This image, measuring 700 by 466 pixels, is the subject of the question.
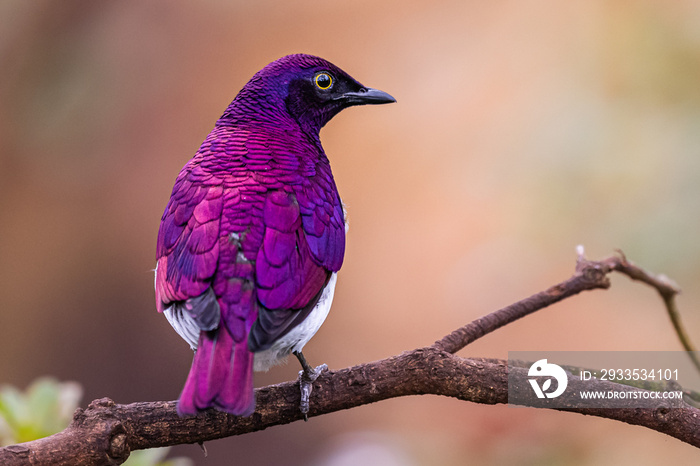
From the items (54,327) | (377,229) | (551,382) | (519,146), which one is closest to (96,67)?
(54,327)

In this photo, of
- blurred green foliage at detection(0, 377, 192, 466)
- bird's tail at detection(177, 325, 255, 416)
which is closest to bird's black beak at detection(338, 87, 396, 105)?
bird's tail at detection(177, 325, 255, 416)

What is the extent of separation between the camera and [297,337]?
2215 mm

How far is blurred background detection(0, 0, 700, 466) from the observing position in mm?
4988

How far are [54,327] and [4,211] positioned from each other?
89 centimetres

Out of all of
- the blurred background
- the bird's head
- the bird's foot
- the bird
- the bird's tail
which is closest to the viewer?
the bird's tail

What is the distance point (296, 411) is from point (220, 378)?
359mm

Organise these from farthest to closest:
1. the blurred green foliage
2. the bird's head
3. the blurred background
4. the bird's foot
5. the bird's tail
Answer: the blurred background < the bird's head < the blurred green foliage < the bird's foot < the bird's tail

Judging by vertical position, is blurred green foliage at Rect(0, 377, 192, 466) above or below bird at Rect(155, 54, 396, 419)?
below

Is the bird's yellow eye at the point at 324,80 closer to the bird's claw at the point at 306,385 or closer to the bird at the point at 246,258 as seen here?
the bird at the point at 246,258

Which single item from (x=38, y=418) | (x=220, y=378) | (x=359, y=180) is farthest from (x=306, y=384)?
(x=359, y=180)

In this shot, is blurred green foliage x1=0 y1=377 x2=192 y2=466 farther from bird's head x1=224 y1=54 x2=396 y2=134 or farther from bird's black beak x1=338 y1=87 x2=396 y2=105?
bird's black beak x1=338 y1=87 x2=396 y2=105

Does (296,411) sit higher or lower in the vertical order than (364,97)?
lower

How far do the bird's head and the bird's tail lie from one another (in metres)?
1.16

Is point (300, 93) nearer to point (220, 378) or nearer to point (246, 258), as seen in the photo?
point (246, 258)
